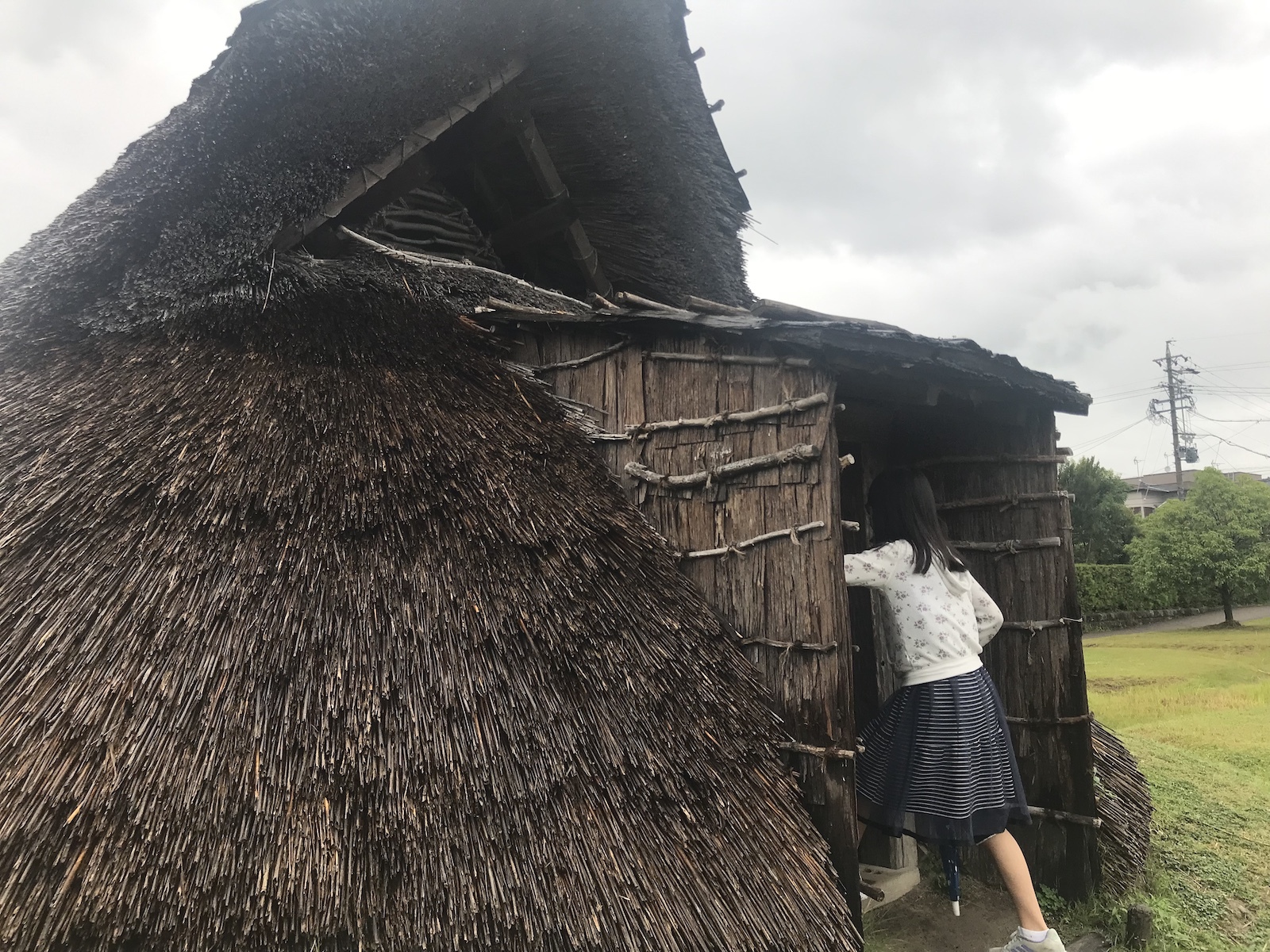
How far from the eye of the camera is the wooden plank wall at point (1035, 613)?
3340mm

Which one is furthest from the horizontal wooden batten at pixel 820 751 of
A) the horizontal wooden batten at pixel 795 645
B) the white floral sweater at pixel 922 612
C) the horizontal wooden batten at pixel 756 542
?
the horizontal wooden batten at pixel 756 542

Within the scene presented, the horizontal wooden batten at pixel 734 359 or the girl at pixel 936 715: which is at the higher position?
the horizontal wooden batten at pixel 734 359

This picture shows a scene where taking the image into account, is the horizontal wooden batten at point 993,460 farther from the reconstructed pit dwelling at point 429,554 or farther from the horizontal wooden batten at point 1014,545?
the horizontal wooden batten at point 1014,545

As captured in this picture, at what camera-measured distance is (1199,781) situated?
582 centimetres

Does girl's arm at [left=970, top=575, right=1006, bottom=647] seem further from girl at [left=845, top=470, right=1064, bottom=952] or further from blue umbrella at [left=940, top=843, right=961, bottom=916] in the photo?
blue umbrella at [left=940, top=843, right=961, bottom=916]

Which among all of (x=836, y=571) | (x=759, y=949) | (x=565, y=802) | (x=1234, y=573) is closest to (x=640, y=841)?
(x=565, y=802)

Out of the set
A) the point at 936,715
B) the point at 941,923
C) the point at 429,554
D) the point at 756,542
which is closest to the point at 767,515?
the point at 756,542

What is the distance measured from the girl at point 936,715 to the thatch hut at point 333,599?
648 millimetres

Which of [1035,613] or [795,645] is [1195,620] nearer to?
[1035,613]

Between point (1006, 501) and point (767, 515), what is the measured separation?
6.07 ft

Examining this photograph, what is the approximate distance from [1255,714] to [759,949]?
987 centimetres

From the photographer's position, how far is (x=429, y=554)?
2.63 metres

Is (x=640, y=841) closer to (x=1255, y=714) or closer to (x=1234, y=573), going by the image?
(x=1255, y=714)

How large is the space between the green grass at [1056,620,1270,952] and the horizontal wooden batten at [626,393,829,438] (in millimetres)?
2916
